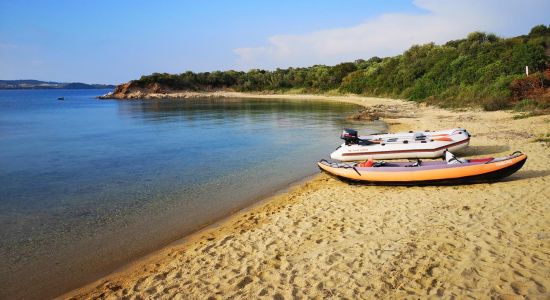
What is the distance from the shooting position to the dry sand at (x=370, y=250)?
4.90 m

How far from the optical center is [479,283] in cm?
477

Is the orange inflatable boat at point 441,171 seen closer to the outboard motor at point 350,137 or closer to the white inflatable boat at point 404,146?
the white inflatable boat at point 404,146

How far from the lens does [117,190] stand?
11.0 metres

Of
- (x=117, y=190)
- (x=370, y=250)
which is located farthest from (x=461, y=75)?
(x=370, y=250)

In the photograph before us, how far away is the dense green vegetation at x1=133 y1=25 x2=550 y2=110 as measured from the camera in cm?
2261

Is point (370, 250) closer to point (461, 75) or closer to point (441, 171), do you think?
point (441, 171)

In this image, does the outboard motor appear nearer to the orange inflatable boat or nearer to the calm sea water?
the calm sea water

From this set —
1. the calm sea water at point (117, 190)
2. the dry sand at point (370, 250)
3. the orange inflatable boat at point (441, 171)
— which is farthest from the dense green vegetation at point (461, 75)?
the dry sand at point (370, 250)

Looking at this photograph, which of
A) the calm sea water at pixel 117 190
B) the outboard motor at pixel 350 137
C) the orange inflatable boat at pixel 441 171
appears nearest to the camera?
the calm sea water at pixel 117 190

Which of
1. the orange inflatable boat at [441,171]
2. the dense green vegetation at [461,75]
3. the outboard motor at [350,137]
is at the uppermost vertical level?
the dense green vegetation at [461,75]

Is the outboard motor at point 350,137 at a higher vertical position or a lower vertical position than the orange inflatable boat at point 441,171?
higher

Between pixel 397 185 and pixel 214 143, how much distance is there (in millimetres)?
11710

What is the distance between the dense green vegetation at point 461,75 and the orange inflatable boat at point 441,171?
42.1 ft

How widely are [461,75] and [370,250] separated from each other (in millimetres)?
29869
